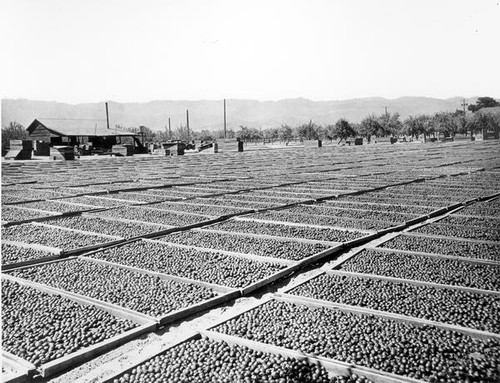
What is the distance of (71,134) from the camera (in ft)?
135

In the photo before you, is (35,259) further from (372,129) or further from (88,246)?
(372,129)

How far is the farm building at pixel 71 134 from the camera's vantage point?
41.7 meters

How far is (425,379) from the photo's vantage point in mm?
3385

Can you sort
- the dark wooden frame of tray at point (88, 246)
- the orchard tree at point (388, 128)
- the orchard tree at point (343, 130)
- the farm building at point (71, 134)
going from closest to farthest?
the dark wooden frame of tray at point (88, 246), the farm building at point (71, 134), the orchard tree at point (343, 130), the orchard tree at point (388, 128)

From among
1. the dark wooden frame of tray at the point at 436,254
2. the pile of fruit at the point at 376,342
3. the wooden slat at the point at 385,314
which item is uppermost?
the dark wooden frame of tray at the point at 436,254

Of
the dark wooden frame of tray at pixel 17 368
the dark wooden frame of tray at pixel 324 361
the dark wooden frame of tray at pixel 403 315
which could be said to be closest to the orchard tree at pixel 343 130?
the dark wooden frame of tray at pixel 403 315

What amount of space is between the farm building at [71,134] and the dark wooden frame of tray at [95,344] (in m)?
38.3

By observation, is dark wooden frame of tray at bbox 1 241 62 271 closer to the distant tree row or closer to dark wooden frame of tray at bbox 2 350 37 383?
dark wooden frame of tray at bbox 2 350 37 383

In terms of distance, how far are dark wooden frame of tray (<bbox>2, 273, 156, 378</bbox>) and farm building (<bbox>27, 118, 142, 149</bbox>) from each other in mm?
38303

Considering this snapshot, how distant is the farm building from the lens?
4169 cm

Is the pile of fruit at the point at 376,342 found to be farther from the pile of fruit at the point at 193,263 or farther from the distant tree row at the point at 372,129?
the distant tree row at the point at 372,129

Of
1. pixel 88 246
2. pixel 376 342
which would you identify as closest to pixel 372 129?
pixel 88 246

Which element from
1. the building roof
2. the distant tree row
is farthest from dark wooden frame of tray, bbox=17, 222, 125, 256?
the distant tree row

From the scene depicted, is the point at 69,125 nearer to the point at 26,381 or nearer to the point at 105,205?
the point at 105,205
